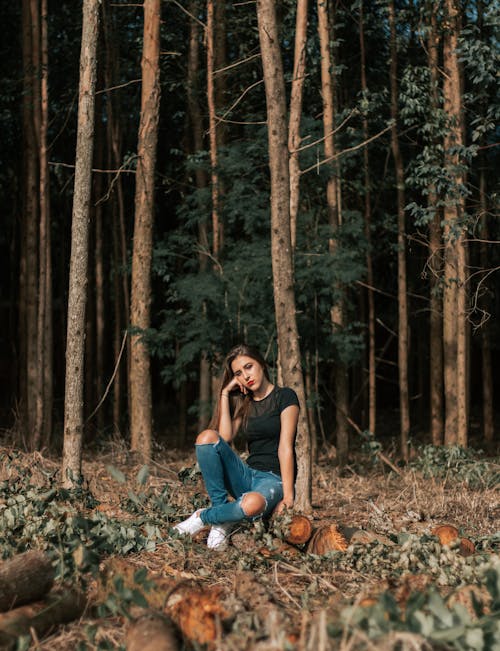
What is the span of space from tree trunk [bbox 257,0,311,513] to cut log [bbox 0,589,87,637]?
3849 millimetres

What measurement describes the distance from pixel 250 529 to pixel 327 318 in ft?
21.8

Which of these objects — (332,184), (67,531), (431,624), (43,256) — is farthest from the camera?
(43,256)

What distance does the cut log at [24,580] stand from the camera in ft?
14.0

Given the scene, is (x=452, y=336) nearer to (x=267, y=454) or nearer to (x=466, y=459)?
(x=466, y=459)

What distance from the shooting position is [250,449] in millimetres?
6383

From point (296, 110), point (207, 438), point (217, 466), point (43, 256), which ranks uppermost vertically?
point (296, 110)

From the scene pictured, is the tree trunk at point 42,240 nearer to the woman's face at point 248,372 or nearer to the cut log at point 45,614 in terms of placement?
the woman's face at point 248,372

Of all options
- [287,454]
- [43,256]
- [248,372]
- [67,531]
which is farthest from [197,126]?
[67,531]

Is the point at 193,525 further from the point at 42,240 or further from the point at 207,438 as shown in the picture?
the point at 42,240

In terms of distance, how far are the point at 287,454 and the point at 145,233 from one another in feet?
21.2

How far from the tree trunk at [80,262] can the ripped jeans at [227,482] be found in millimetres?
1955

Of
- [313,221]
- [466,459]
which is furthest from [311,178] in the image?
[466,459]

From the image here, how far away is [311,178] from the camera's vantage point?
12523 millimetres

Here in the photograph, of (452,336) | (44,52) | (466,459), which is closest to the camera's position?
(466,459)
